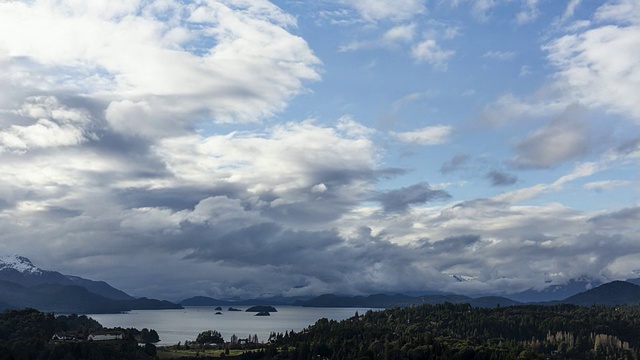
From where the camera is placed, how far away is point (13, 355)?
195500 mm
